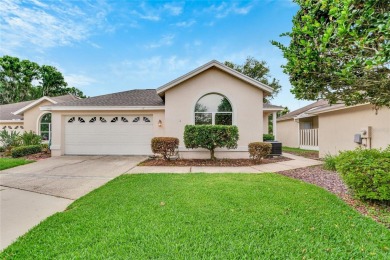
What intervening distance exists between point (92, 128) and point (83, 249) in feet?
37.1

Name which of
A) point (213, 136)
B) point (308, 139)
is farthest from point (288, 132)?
point (213, 136)

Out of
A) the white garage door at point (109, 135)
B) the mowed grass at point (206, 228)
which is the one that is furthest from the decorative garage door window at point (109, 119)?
the mowed grass at point (206, 228)

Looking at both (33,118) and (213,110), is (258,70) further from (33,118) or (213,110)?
(33,118)

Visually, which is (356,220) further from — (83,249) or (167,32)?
(167,32)

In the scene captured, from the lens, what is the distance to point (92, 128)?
1265 cm

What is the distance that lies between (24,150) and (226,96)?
12800mm

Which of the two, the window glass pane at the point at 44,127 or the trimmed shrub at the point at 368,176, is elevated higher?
the window glass pane at the point at 44,127

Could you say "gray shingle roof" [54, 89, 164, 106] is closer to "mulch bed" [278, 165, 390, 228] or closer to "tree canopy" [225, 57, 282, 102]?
"mulch bed" [278, 165, 390, 228]

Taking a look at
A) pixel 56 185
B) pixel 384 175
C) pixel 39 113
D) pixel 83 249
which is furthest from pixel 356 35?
pixel 39 113

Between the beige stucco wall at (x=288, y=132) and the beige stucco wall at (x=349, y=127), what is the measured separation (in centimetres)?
693

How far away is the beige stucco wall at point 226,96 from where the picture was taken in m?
11.2

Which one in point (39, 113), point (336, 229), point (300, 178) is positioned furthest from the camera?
point (39, 113)

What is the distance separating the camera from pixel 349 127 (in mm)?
10117

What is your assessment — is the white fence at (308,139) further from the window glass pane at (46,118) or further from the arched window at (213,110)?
the window glass pane at (46,118)
